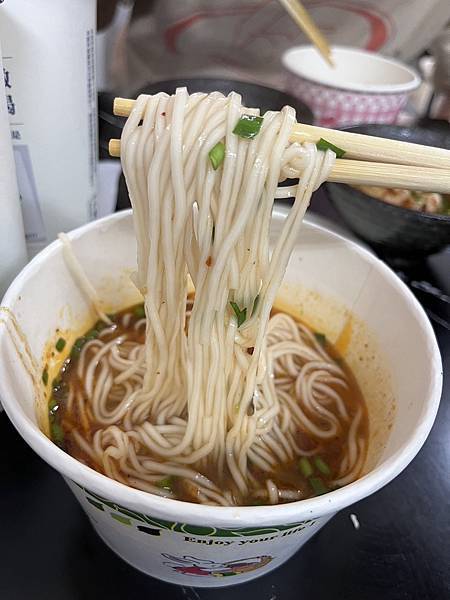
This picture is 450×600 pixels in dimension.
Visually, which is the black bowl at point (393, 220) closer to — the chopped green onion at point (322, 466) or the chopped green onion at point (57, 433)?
the chopped green onion at point (322, 466)

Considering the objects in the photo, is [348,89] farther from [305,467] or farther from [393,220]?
[305,467]

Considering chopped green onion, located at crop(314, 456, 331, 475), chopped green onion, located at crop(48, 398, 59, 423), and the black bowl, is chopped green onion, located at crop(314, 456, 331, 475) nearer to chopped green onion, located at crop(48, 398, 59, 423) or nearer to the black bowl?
chopped green onion, located at crop(48, 398, 59, 423)

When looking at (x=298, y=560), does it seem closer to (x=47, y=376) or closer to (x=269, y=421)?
(x=269, y=421)

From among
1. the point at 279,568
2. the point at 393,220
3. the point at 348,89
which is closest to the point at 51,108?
the point at 393,220

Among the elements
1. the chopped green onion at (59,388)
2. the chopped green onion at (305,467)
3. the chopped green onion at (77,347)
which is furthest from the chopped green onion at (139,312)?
the chopped green onion at (305,467)

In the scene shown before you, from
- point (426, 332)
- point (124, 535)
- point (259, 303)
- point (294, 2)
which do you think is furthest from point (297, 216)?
point (294, 2)
